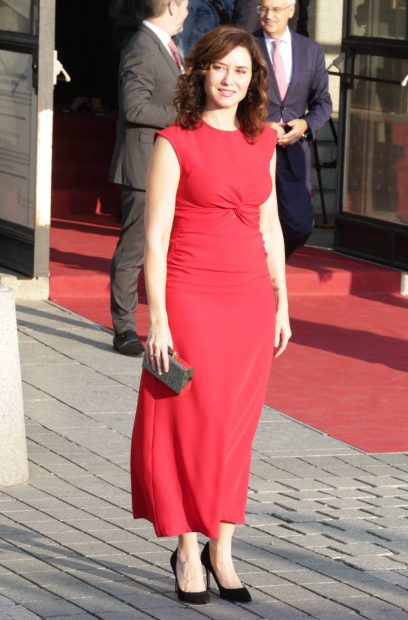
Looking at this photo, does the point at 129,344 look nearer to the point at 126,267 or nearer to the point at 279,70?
the point at 126,267

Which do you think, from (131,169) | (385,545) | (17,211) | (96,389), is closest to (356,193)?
(17,211)

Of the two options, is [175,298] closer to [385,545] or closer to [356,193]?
[385,545]

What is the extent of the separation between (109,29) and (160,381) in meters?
12.0

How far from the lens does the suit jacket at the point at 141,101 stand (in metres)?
9.04

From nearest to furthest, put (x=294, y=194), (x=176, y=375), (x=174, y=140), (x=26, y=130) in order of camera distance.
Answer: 1. (x=176, y=375)
2. (x=174, y=140)
3. (x=294, y=194)
4. (x=26, y=130)

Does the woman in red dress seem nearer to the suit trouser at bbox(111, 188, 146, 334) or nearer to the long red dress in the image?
the long red dress

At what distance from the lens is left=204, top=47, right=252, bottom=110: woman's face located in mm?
5496

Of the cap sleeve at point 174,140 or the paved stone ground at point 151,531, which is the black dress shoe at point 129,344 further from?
the cap sleeve at point 174,140

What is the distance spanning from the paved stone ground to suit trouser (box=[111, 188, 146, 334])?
734 millimetres

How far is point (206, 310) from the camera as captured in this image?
550 cm

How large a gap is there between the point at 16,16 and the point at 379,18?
→ 285 cm

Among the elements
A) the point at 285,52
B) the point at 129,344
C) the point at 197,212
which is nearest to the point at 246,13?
the point at 285,52

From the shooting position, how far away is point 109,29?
Answer: 1702cm

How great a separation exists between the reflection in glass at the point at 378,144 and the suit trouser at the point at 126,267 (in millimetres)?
3341
